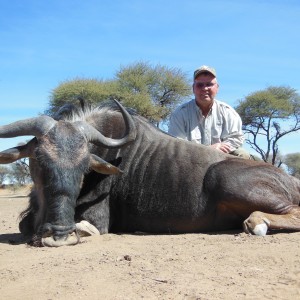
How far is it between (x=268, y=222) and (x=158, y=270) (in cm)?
211

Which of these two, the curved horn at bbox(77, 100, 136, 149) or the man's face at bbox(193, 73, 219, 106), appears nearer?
the curved horn at bbox(77, 100, 136, 149)

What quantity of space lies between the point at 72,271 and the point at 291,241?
7.31 feet

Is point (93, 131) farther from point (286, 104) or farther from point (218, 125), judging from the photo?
point (286, 104)

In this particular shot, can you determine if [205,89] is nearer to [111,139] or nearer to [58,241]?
[111,139]

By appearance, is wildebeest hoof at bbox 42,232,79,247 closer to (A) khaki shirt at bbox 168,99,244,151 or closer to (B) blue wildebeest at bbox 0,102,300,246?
(B) blue wildebeest at bbox 0,102,300,246

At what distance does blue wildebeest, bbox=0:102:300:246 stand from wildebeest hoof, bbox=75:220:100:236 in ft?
0.18

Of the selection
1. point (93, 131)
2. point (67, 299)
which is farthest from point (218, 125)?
point (67, 299)

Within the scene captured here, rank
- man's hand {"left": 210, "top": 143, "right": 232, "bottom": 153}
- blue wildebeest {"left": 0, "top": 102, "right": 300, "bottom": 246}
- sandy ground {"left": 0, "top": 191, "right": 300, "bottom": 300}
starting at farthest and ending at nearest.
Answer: man's hand {"left": 210, "top": 143, "right": 232, "bottom": 153}, blue wildebeest {"left": 0, "top": 102, "right": 300, "bottom": 246}, sandy ground {"left": 0, "top": 191, "right": 300, "bottom": 300}

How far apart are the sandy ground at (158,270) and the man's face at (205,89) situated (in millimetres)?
2949

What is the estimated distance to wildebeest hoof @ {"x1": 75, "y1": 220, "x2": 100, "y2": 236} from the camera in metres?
5.68

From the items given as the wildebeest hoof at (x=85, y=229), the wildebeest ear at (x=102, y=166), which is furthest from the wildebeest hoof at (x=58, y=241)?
the wildebeest ear at (x=102, y=166)

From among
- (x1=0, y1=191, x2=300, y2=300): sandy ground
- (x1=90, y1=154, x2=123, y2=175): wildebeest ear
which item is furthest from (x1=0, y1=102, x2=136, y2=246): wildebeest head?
(x1=0, y1=191, x2=300, y2=300): sandy ground

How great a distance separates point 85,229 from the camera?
5.73 metres

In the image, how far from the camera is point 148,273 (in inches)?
148
